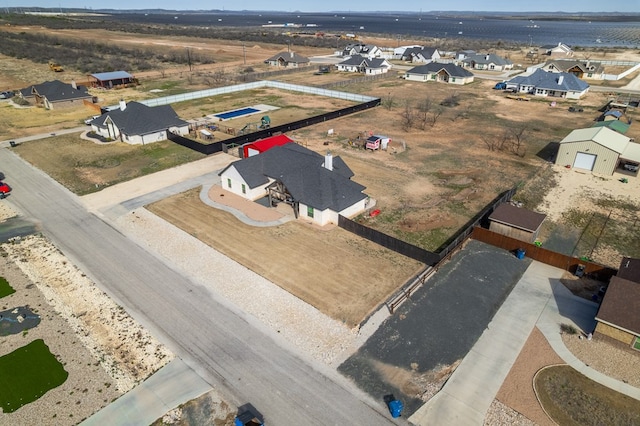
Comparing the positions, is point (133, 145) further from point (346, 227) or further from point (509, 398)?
point (509, 398)

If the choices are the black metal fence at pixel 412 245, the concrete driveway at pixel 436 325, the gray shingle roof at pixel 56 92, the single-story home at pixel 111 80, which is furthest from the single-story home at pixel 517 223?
the single-story home at pixel 111 80

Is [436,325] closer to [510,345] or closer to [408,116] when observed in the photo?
[510,345]

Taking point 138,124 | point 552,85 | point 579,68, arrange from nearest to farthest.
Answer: point 138,124
point 552,85
point 579,68

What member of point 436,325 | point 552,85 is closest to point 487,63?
point 552,85

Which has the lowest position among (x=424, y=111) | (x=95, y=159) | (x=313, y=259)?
(x=313, y=259)

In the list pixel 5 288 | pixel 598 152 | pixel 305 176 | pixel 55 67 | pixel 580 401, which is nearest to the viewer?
pixel 580 401

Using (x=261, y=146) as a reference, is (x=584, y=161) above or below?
below
